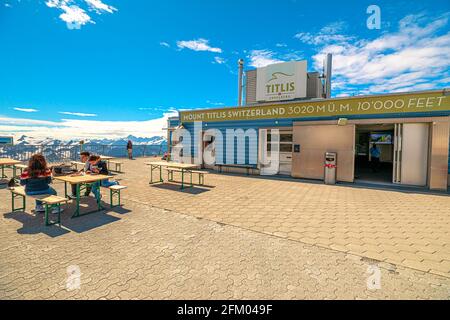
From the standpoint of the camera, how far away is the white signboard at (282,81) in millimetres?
13031

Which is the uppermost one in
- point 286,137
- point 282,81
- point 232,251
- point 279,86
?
point 282,81

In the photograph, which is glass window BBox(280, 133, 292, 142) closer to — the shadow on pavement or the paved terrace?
the shadow on pavement

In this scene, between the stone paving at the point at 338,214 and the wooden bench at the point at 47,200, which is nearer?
the stone paving at the point at 338,214

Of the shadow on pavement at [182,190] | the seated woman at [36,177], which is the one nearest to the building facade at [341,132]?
the shadow on pavement at [182,190]

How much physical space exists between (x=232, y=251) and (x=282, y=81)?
12.2 metres

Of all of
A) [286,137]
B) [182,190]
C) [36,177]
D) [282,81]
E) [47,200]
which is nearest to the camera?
[47,200]

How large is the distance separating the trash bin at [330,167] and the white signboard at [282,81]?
15.7ft

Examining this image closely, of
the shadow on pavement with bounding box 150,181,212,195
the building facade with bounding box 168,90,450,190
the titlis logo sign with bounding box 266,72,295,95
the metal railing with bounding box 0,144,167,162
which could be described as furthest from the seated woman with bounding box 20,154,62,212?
the titlis logo sign with bounding box 266,72,295,95

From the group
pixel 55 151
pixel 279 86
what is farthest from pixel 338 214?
pixel 55 151

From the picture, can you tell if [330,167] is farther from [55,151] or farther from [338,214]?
[55,151]

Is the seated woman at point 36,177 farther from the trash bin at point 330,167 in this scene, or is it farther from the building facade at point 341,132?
the trash bin at point 330,167

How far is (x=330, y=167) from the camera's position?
953 cm

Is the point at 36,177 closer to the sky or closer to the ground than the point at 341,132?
closer to the ground
